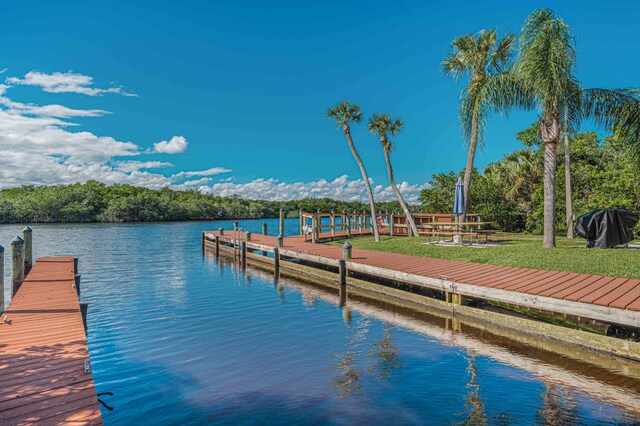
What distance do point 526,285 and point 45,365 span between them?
8936 millimetres

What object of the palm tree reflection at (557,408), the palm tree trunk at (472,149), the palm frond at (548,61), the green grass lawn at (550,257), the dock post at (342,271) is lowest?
the palm tree reflection at (557,408)

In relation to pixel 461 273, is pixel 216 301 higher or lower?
lower

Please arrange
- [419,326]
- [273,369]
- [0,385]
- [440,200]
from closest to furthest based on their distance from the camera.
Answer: [0,385]
[273,369]
[419,326]
[440,200]

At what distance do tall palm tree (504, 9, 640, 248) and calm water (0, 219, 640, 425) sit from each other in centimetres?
879

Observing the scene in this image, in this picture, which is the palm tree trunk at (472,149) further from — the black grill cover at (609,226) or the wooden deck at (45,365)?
the wooden deck at (45,365)

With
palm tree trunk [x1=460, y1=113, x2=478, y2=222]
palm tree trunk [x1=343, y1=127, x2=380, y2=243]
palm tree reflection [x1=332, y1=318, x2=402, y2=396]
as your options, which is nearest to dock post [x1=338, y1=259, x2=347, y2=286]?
palm tree reflection [x1=332, y1=318, x2=402, y2=396]

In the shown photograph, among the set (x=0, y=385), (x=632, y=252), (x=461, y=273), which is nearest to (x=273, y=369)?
(x=0, y=385)

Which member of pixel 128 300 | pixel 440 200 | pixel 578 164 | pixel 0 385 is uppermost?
pixel 578 164

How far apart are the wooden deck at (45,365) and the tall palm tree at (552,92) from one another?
48.6ft

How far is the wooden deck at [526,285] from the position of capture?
22.0 ft

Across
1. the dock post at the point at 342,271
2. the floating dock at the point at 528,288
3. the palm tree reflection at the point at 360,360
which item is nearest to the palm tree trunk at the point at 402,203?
the floating dock at the point at 528,288

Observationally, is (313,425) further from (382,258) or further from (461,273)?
(382,258)

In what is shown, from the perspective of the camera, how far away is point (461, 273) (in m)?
10.4

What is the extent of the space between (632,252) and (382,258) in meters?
7.90
